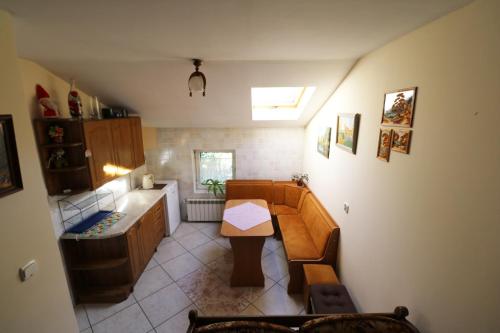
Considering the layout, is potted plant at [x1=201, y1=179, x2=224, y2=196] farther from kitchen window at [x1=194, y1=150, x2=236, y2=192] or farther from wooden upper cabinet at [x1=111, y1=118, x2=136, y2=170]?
wooden upper cabinet at [x1=111, y1=118, x2=136, y2=170]

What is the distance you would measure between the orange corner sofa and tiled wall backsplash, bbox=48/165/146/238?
5.55ft

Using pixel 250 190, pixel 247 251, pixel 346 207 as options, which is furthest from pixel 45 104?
pixel 346 207

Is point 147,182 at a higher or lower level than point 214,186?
higher

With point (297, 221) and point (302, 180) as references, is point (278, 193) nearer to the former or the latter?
point (302, 180)

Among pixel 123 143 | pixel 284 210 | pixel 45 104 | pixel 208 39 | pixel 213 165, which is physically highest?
pixel 208 39

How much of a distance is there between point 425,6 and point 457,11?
0.54 feet

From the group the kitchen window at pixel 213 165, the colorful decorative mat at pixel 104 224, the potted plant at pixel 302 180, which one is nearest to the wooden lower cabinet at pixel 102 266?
the colorful decorative mat at pixel 104 224

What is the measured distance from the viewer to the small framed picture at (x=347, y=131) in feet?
7.27

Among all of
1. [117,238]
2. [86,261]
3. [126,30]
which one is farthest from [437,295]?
[86,261]

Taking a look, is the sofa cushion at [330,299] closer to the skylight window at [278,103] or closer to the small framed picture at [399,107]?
the small framed picture at [399,107]

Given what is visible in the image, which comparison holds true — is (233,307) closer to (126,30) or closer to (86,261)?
(86,261)

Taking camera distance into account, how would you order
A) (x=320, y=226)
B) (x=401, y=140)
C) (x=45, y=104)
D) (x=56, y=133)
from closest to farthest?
(x=401, y=140) < (x=45, y=104) < (x=56, y=133) < (x=320, y=226)

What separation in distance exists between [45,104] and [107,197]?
4.88 feet

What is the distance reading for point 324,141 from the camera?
314cm
